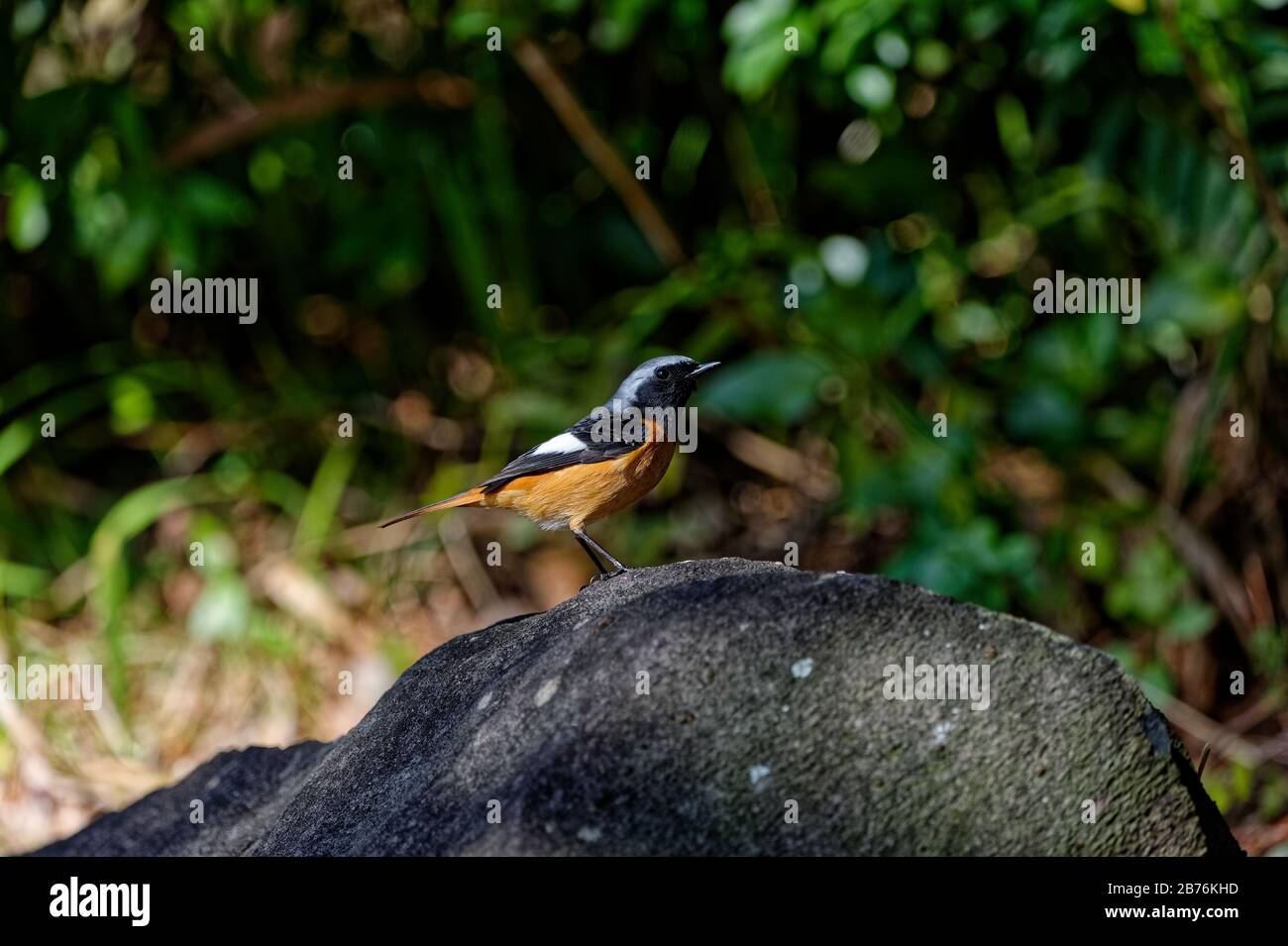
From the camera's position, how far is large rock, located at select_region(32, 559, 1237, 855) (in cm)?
291

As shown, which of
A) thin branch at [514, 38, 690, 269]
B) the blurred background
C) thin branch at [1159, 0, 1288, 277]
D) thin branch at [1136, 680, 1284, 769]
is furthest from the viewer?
thin branch at [514, 38, 690, 269]

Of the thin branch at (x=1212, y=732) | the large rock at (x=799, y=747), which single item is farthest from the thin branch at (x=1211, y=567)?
the large rock at (x=799, y=747)

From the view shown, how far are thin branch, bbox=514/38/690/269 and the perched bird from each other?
275 cm

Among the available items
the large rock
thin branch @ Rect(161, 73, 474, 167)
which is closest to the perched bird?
the large rock

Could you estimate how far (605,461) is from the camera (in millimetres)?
A: 4281

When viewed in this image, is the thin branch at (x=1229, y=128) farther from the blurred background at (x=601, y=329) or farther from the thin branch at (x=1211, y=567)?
the thin branch at (x=1211, y=567)

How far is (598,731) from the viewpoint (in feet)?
9.82

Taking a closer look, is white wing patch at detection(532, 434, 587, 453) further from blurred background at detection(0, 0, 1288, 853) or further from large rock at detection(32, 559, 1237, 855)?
blurred background at detection(0, 0, 1288, 853)

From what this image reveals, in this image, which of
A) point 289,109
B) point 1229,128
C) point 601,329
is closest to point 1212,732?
point 1229,128

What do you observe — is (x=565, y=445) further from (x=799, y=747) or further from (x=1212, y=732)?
(x=1212, y=732)

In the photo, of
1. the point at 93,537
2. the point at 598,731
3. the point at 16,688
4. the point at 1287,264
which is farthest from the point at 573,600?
the point at 93,537

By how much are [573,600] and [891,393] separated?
315cm

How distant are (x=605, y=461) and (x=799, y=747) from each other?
59.4 inches

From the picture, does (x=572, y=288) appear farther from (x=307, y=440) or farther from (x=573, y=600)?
(x=573, y=600)
